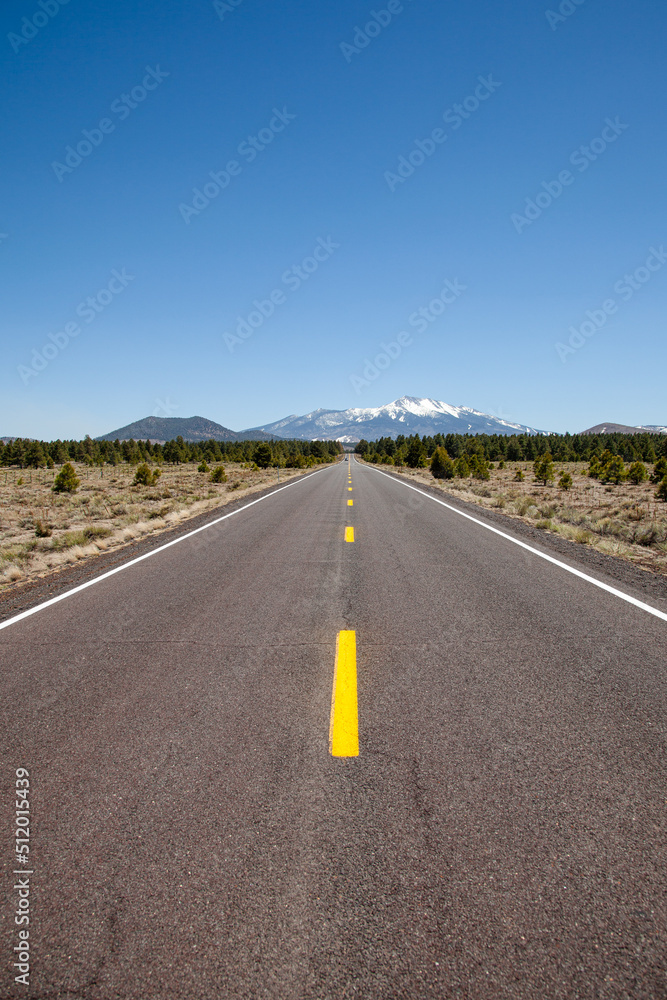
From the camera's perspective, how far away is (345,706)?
10.6 ft

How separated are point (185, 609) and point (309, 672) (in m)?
2.27

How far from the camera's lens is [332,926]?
1724 millimetres

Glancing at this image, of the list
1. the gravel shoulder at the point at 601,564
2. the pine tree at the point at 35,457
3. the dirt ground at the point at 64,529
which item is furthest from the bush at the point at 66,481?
Answer: the pine tree at the point at 35,457

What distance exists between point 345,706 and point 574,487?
133 feet

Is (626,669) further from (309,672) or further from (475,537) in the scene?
(475,537)

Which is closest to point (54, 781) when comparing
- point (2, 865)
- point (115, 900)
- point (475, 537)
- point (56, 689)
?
point (2, 865)

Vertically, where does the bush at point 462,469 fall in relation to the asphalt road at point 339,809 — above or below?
above

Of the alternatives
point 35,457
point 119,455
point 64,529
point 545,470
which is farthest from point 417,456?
point 35,457

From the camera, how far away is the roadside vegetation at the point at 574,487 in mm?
11383

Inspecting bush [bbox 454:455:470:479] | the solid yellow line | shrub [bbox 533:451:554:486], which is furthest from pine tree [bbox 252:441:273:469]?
the solid yellow line

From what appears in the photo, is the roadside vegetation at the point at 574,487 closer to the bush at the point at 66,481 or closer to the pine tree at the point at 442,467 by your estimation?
the pine tree at the point at 442,467

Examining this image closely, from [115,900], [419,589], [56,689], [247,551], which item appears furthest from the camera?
[247,551]

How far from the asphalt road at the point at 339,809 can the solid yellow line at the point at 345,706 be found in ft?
0.22

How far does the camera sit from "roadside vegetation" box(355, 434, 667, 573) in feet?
37.3
